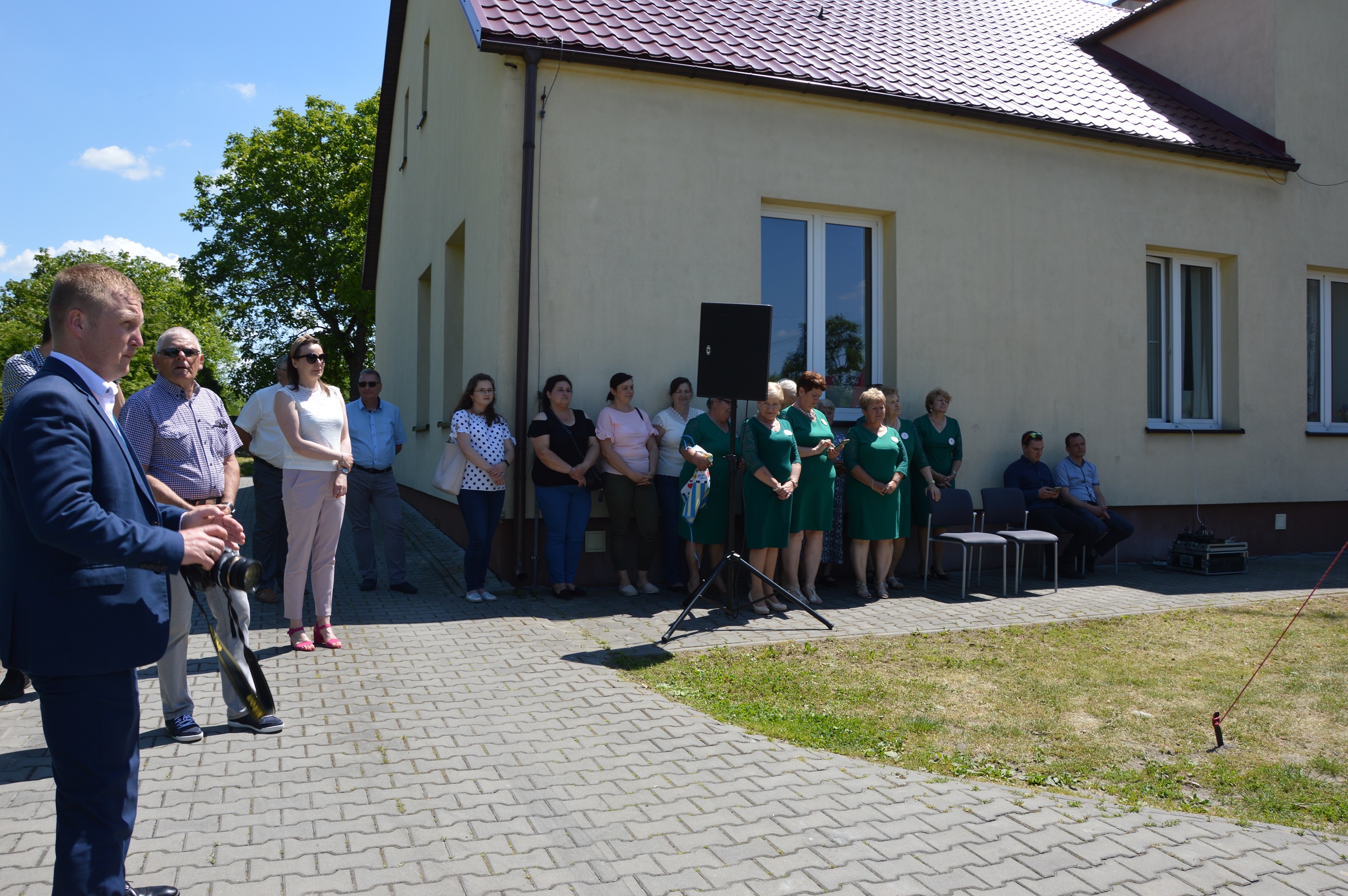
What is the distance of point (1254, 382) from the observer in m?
11.8

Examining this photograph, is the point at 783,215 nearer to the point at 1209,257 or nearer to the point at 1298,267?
the point at 1209,257

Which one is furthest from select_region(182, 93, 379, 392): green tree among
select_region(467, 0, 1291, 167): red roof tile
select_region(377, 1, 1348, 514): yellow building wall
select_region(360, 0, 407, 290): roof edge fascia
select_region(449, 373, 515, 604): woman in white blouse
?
select_region(449, 373, 515, 604): woman in white blouse

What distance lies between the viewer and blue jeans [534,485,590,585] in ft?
26.7

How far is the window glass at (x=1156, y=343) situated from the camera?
11.7 metres

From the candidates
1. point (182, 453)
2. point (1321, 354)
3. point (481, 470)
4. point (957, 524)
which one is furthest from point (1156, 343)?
point (182, 453)

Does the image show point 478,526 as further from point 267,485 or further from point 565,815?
point 565,815

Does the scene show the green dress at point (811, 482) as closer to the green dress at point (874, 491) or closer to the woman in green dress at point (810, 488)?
the woman in green dress at point (810, 488)

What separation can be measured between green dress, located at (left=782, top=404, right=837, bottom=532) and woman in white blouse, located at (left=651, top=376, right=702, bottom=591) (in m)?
0.89

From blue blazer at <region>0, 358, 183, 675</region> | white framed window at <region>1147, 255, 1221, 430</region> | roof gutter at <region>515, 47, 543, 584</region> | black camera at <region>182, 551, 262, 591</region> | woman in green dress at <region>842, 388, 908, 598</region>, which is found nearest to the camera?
blue blazer at <region>0, 358, 183, 675</region>

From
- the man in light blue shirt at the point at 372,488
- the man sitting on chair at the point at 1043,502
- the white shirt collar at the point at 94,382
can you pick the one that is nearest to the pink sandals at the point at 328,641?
the man in light blue shirt at the point at 372,488

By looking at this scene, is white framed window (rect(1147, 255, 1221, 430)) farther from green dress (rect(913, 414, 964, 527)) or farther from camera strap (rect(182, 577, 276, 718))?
camera strap (rect(182, 577, 276, 718))

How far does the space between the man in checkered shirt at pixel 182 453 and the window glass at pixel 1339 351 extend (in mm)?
13420

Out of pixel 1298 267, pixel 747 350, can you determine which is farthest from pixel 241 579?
pixel 1298 267

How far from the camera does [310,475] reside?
20.0 ft
